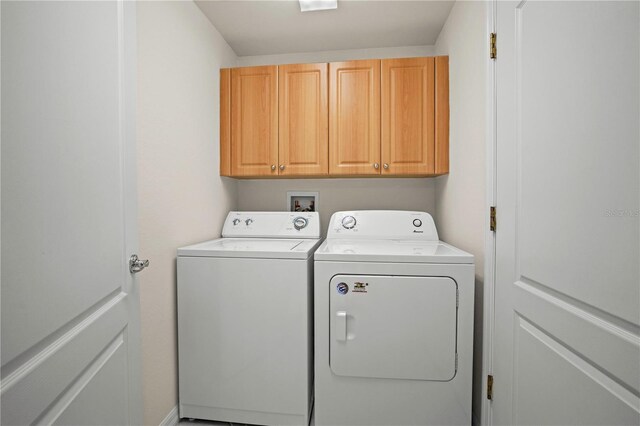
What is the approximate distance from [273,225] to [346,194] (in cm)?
66

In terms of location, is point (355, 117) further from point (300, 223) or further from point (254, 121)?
point (300, 223)

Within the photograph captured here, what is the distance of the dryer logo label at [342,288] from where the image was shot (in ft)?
4.44

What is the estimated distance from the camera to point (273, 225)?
2.06 metres

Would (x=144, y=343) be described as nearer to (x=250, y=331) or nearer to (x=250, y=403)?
(x=250, y=331)

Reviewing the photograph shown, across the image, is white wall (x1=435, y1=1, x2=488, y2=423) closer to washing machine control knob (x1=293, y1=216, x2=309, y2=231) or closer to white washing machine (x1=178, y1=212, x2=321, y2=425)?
white washing machine (x1=178, y1=212, x2=321, y2=425)

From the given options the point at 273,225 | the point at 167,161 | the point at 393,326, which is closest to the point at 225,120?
the point at 167,161

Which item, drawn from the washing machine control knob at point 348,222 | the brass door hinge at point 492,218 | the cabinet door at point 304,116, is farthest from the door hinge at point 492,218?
the cabinet door at point 304,116

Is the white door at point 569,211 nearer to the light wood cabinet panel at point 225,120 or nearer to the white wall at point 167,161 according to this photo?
the white wall at point 167,161

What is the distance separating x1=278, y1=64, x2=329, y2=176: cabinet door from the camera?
6.43ft

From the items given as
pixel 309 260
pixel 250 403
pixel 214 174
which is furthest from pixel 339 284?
pixel 214 174


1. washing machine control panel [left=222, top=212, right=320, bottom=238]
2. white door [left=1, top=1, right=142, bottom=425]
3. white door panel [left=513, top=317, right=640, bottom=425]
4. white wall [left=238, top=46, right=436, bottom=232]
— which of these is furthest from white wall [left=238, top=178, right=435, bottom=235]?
white door [left=1, top=1, right=142, bottom=425]

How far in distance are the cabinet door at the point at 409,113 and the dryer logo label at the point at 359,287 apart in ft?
3.04

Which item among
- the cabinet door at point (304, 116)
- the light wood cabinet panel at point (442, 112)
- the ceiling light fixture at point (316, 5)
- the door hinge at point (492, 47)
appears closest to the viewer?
the door hinge at point (492, 47)

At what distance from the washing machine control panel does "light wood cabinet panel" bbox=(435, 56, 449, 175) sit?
967 millimetres
